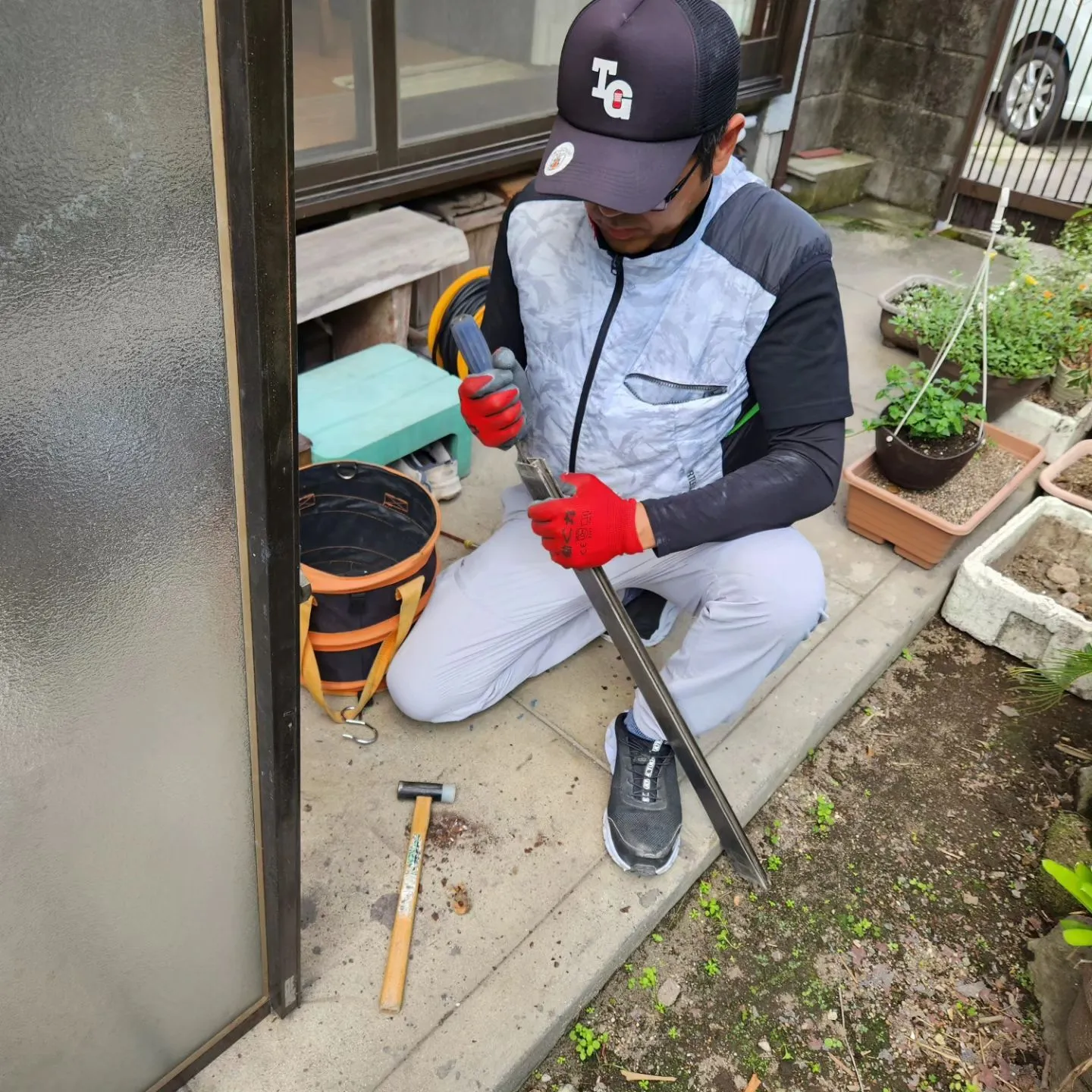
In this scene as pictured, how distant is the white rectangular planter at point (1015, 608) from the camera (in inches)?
102

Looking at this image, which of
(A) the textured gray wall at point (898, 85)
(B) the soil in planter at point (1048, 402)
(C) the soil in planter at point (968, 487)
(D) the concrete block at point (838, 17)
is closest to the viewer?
(C) the soil in planter at point (968, 487)

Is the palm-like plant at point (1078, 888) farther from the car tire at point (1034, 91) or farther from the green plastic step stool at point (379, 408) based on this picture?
the car tire at point (1034, 91)

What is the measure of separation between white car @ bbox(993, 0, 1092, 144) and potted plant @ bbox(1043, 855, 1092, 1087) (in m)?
5.45

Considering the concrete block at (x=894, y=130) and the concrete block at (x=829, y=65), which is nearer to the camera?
the concrete block at (x=829, y=65)

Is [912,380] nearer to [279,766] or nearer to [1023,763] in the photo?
[1023,763]

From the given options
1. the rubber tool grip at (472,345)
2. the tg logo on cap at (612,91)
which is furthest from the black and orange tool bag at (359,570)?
the tg logo on cap at (612,91)

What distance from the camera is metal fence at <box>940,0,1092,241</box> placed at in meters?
5.01

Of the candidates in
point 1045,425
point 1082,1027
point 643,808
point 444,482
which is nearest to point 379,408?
point 444,482

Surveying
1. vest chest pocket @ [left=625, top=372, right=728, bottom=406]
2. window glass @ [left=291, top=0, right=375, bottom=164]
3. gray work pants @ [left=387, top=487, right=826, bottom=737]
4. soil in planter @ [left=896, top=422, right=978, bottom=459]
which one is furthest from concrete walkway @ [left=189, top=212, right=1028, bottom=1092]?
window glass @ [left=291, top=0, right=375, bottom=164]

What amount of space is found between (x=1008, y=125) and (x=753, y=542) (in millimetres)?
5421

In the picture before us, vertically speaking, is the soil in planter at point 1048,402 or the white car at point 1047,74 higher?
the white car at point 1047,74

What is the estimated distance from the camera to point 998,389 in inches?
130

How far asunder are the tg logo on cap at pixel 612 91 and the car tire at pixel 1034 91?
214 inches

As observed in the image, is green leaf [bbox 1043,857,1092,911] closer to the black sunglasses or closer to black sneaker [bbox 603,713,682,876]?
black sneaker [bbox 603,713,682,876]
